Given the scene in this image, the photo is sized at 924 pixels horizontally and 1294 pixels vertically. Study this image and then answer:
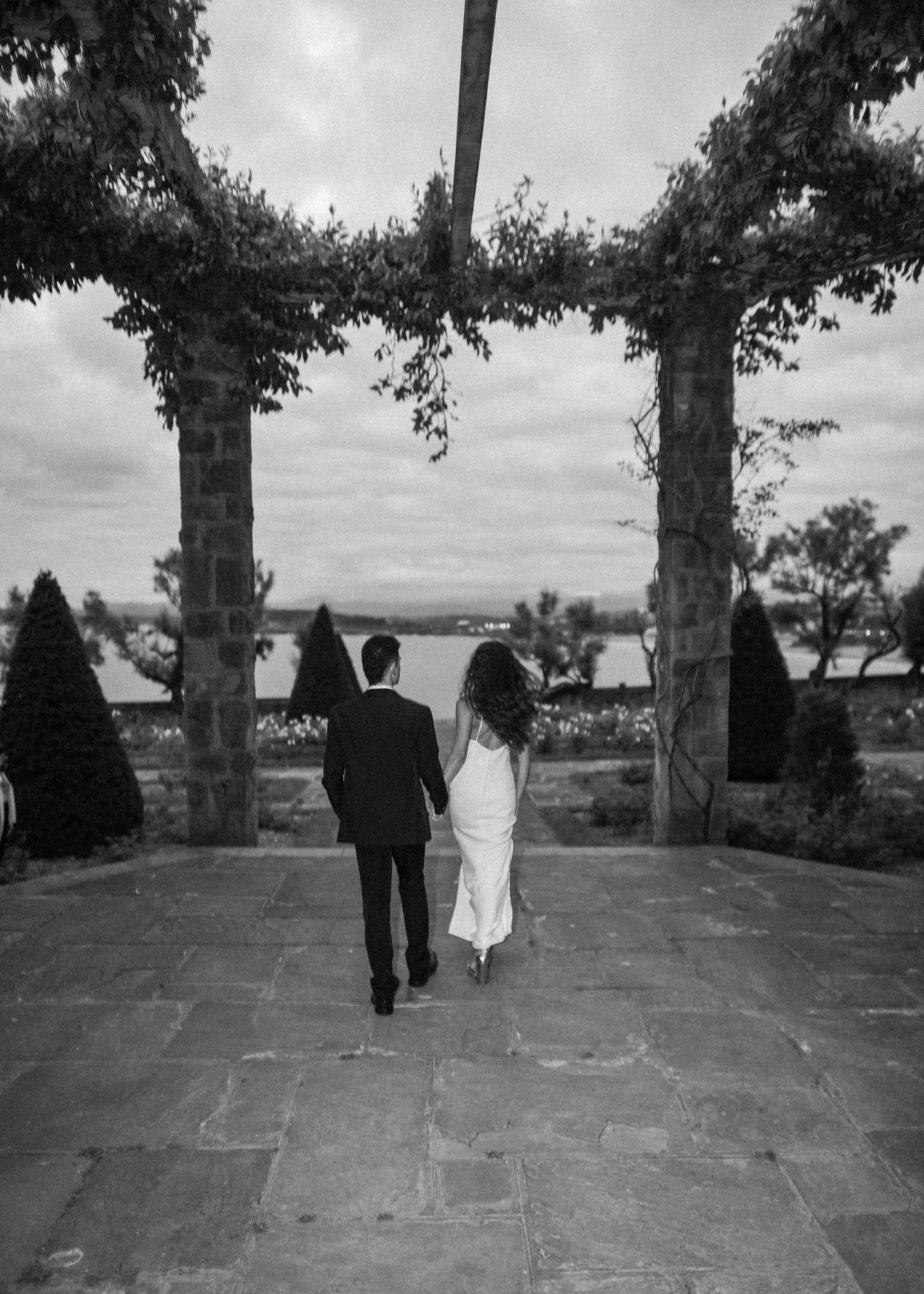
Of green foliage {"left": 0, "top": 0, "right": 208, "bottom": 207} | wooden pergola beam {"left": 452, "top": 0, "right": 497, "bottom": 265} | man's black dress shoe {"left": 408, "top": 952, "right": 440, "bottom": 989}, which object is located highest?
green foliage {"left": 0, "top": 0, "right": 208, "bottom": 207}

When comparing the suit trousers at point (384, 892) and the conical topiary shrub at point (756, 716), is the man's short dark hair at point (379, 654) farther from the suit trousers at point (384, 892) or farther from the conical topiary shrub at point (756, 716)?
the conical topiary shrub at point (756, 716)

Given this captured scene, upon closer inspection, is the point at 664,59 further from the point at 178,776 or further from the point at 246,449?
the point at 178,776

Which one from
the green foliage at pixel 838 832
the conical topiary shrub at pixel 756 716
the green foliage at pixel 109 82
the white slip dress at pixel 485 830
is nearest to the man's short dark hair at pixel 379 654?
the white slip dress at pixel 485 830

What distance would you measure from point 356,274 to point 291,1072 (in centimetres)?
497

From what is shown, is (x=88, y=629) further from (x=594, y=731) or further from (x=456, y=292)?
(x=456, y=292)

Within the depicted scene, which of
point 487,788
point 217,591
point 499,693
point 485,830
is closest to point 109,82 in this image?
point 499,693

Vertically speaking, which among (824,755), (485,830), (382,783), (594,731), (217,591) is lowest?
(594,731)

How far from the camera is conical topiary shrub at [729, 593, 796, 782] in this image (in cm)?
1089

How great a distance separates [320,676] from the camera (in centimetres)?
1402

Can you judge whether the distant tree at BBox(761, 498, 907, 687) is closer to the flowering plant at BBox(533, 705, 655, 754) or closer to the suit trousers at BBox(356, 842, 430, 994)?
the flowering plant at BBox(533, 705, 655, 754)

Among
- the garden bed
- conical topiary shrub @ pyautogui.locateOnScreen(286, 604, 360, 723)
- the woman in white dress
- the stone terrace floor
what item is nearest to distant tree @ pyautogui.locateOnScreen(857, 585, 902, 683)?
the garden bed

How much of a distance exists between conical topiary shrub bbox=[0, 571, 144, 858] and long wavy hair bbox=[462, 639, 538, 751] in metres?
4.22

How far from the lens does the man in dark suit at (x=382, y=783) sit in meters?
3.91

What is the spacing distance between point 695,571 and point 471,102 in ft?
12.7
